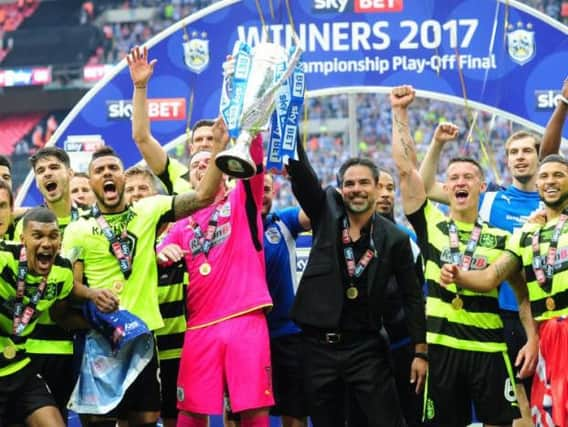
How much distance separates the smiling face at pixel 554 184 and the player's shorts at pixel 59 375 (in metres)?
2.80

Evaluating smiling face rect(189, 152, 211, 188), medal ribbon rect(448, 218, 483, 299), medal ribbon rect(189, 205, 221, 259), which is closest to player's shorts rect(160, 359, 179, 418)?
medal ribbon rect(189, 205, 221, 259)

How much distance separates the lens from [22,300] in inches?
217

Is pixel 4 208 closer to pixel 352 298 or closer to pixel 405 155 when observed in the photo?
pixel 352 298

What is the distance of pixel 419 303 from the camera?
5.88m

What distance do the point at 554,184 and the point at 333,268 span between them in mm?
1269

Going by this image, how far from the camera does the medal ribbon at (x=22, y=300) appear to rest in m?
5.49

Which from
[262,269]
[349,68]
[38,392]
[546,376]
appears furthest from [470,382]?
[349,68]

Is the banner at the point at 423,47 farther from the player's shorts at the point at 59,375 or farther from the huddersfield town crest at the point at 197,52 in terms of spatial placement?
the player's shorts at the point at 59,375

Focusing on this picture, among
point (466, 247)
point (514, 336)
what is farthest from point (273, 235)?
point (514, 336)

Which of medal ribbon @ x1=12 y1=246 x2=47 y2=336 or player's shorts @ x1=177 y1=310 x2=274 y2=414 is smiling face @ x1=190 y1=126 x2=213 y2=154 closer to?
player's shorts @ x1=177 y1=310 x2=274 y2=414

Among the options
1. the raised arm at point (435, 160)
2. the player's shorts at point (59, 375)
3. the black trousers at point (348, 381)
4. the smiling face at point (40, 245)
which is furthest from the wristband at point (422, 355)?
the smiling face at point (40, 245)

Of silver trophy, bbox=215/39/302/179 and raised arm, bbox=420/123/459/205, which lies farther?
raised arm, bbox=420/123/459/205

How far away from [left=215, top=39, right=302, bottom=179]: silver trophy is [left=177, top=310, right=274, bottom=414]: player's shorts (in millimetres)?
1040

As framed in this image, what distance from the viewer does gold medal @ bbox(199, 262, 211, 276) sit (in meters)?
5.83
